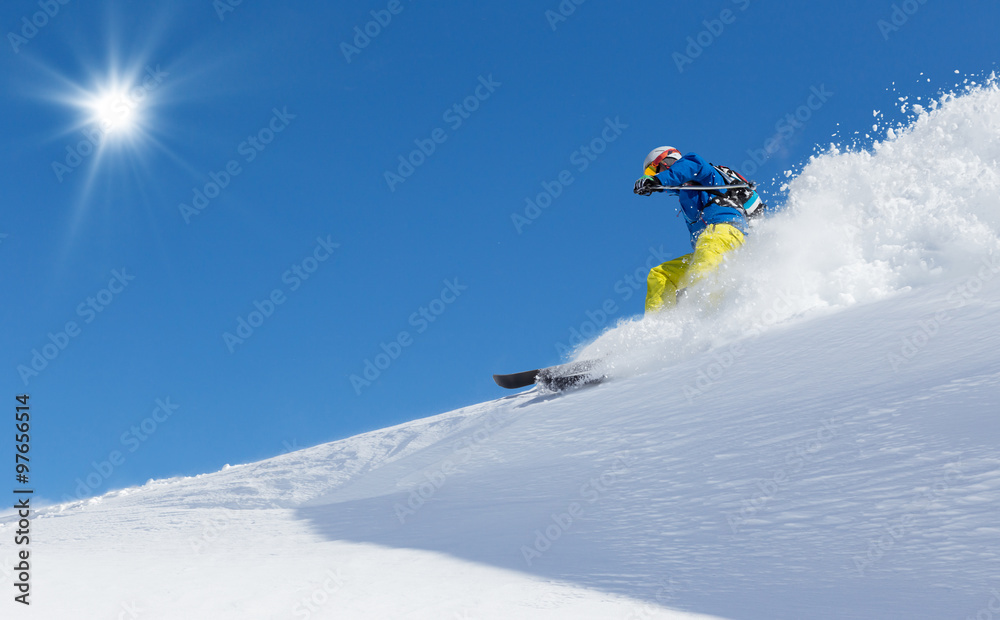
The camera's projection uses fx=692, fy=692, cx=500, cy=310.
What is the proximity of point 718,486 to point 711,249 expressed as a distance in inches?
172

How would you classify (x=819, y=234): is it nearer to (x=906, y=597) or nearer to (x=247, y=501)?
(x=906, y=597)

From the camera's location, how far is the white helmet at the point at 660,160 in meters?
7.54

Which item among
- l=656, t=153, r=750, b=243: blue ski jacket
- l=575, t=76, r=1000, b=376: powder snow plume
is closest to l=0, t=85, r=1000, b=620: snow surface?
l=575, t=76, r=1000, b=376: powder snow plume

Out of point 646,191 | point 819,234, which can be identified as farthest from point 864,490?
point 646,191

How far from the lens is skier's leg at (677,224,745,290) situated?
661 centimetres

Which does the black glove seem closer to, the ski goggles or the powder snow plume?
the ski goggles

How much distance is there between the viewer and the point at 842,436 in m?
2.69

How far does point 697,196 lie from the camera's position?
24.3ft

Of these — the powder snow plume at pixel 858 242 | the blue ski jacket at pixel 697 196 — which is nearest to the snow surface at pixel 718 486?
the powder snow plume at pixel 858 242

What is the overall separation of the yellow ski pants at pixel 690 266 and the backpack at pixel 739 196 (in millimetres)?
402

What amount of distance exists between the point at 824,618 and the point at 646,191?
19.2ft

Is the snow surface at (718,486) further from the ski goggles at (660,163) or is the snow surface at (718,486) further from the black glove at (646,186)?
the ski goggles at (660,163)

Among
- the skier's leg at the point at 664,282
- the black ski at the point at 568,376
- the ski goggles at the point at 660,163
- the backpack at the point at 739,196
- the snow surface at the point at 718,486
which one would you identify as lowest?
the snow surface at the point at 718,486

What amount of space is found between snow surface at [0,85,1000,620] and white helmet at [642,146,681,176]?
175 cm
